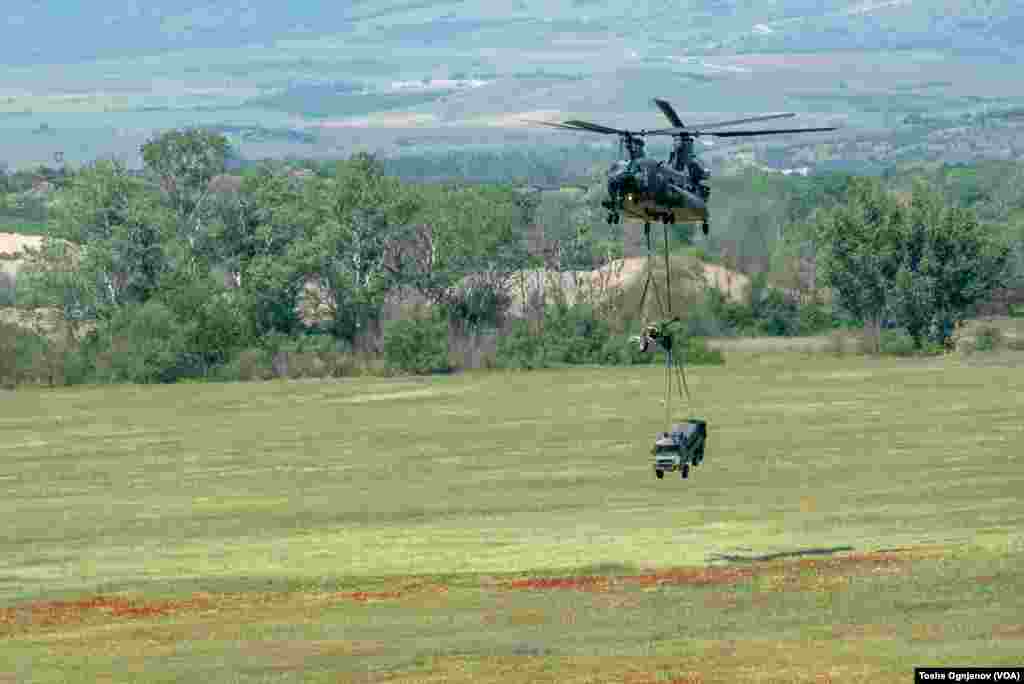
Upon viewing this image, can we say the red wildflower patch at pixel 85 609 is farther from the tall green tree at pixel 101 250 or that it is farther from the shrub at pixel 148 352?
the tall green tree at pixel 101 250

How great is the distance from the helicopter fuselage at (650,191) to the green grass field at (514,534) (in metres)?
11.1

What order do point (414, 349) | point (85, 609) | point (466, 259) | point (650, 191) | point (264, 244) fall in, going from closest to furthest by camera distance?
point (650, 191) < point (85, 609) < point (414, 349) < point (466, 259) < point (264, 244)

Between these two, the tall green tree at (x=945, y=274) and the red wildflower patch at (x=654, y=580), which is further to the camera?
the tall green tree at (x=945, y=274)

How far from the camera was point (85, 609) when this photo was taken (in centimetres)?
6950

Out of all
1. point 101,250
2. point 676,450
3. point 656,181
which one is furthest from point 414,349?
point 656,181

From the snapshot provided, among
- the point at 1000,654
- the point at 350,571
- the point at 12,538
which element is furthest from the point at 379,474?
the point at 1000,654

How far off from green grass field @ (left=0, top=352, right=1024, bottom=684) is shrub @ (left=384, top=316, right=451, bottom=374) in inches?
501

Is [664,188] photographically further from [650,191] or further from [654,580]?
[654,580]

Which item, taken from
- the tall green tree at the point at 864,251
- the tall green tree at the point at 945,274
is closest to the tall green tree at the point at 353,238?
the tall green tree at the point at 864,251

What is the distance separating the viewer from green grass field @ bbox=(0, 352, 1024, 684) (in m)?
60.8

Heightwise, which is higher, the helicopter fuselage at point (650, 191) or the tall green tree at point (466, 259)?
the helicopter fuselage at point (650, 191)

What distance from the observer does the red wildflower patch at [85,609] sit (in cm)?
6806

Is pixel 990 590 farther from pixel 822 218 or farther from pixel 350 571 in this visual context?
pixel 822 218

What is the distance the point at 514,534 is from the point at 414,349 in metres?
82.3
